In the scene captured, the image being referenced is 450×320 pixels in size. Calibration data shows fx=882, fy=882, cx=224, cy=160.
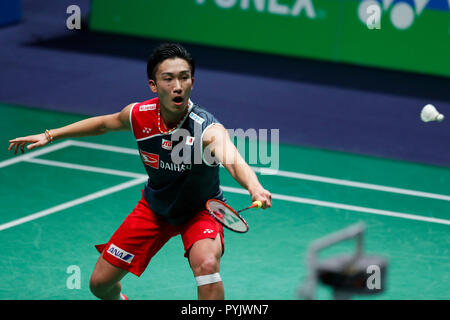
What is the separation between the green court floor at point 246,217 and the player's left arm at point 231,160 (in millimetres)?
1406

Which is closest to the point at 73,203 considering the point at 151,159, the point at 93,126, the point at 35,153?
the point at 35,153

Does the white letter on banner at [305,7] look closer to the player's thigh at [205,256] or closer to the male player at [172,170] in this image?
the male player at [172,170]

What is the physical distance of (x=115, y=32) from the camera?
1548cm

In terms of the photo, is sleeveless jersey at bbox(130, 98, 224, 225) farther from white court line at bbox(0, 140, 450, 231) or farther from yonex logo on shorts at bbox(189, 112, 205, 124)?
white court line at bbox(0, 140, 450, 231)

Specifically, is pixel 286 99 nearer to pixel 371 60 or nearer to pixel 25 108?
pixel 371 60

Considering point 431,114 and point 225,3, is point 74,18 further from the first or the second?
point 431,114

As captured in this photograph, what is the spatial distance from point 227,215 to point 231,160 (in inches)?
18.9

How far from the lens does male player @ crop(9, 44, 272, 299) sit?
19.1ft

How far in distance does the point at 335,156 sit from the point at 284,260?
3044 millimetres

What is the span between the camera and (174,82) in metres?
5.84

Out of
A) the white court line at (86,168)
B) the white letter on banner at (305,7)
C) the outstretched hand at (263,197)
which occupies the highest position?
the white letter on banner at (305,7)

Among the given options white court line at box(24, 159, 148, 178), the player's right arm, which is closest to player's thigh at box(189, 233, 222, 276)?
the player's right arm

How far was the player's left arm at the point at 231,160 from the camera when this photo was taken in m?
5.30

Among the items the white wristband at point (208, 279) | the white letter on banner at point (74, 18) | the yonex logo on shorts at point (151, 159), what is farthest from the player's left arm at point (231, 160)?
the white letter on banner at point (74, 18)
